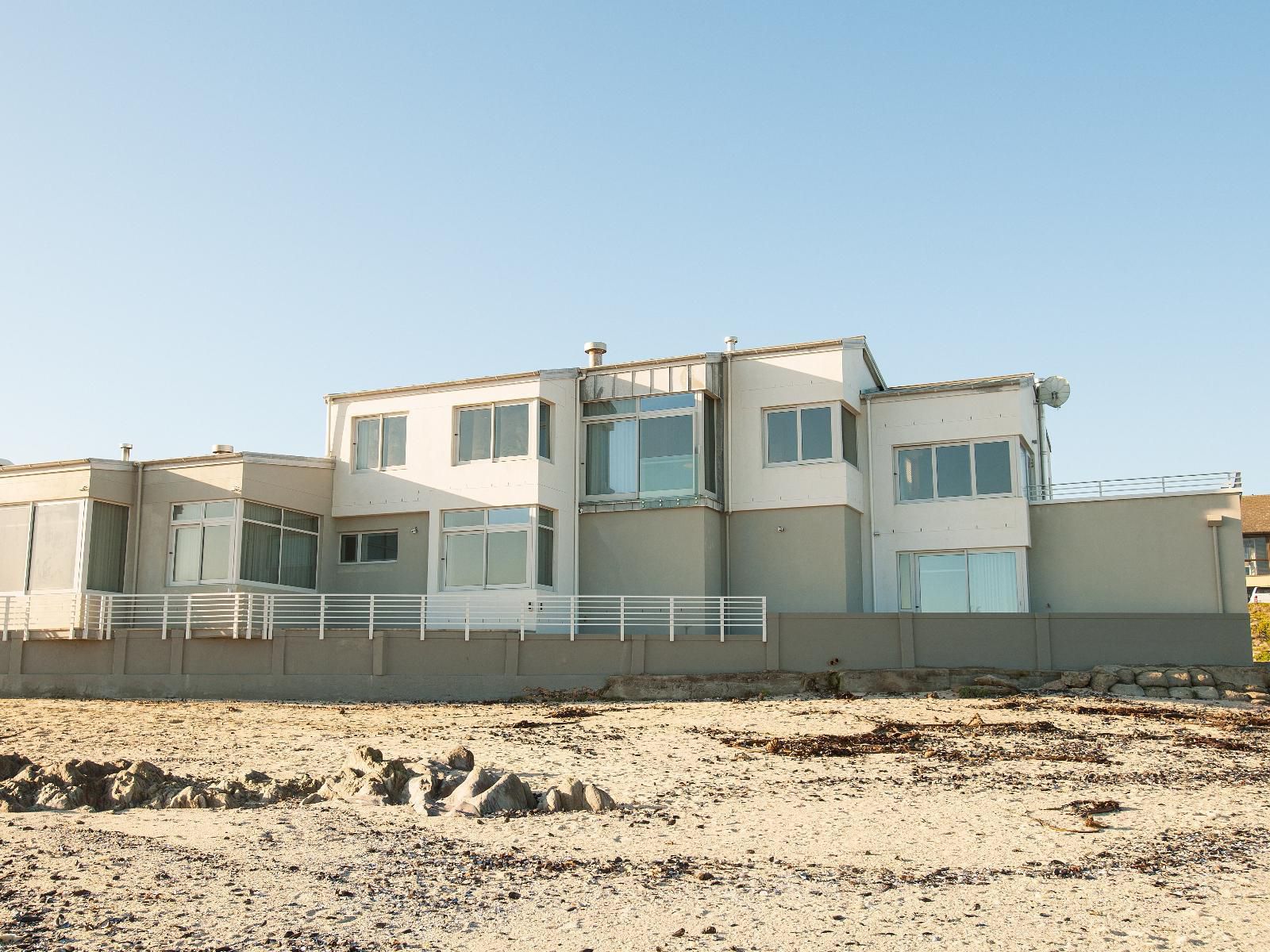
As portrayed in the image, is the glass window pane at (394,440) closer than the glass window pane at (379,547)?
No

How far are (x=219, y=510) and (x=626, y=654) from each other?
28.2ft

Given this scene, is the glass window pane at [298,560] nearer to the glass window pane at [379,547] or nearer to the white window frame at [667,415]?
the glass window pane at [379,547]

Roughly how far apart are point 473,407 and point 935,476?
31.1ft

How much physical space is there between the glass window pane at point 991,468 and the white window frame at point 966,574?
116 cm

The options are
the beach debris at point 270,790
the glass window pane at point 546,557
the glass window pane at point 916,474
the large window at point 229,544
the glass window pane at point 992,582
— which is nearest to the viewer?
the beach debris at point 270,790

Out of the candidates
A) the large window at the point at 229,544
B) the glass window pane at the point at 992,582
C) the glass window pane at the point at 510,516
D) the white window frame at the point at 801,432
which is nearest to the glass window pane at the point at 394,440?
the large window at the point at 229,544

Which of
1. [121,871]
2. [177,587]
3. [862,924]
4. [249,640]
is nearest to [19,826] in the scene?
[121,871]

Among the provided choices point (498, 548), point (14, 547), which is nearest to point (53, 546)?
point (14, 547)

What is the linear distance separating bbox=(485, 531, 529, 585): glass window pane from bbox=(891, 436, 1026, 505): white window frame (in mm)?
7624

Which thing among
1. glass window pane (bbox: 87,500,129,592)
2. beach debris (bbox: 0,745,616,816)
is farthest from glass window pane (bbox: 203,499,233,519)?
beach debris (bbox: 0,745,616,816)

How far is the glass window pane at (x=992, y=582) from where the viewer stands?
24.5m

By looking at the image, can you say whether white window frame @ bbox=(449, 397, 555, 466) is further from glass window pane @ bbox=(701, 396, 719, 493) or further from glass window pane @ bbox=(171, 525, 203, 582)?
glass window pane @ bbox=(171, 525, 203, 582)

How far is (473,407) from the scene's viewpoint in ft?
84.6

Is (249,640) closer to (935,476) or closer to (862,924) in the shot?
(935,476)
